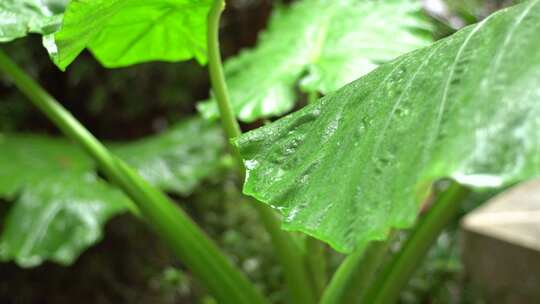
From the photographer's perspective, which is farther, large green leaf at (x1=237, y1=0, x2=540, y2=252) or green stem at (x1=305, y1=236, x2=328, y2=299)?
green stem at (x1=305, y1=236, x2=328, y2=299)

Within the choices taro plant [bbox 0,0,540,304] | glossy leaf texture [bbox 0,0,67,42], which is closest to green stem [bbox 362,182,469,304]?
taro plant [bbox 0,0,540,304]

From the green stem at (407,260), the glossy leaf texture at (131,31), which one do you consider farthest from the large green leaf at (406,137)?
the green stem at (407,260)

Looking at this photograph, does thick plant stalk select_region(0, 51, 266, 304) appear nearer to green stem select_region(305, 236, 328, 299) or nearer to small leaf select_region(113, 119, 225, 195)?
green stem select_region(305, 236, 328, 299)

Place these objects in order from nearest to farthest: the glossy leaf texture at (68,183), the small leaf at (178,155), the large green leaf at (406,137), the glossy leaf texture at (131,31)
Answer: the large green leaf at (406,137) < the glossy leaf texture at (131,31) < the glossy leaf texture at (68,183) < the small leaf at (178,155)

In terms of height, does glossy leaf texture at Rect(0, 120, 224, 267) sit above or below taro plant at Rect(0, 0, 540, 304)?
below

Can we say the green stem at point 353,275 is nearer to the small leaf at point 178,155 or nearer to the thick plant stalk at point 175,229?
the thick plant stalk at point 175,229

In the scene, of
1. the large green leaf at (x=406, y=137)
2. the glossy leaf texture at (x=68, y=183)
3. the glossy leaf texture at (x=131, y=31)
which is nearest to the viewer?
the large green leaf at (x=406, y=137)

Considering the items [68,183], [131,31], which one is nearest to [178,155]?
[68,183]
